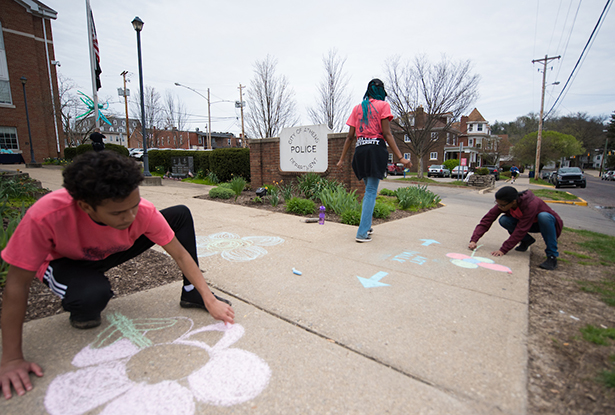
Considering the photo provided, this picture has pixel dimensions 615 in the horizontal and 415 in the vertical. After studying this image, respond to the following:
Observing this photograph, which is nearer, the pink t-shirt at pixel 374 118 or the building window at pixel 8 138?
the pink t-shirt at pixel 374 118

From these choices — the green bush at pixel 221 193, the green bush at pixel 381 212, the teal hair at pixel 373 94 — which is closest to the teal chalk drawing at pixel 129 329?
the teal hair at pixel 373 94

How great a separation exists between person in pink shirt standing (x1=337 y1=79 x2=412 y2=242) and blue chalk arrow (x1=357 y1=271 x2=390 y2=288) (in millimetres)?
1193

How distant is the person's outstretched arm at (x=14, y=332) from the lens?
144 cm

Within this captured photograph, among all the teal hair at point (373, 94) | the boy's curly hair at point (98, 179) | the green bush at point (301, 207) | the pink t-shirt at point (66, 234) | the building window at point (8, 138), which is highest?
the building window at point (8, 138)

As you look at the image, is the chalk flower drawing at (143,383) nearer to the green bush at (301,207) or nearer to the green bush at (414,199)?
the green bush at (301,207)

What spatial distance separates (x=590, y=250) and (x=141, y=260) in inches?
223

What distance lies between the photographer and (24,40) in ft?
86.0

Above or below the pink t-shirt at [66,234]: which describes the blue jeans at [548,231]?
below

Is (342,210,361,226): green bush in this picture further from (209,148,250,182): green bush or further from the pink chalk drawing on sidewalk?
(209,148,250,182): green bush

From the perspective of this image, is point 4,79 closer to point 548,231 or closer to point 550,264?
point 548,231

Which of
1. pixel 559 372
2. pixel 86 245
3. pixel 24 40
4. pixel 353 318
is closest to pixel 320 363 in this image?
pixel 353 318

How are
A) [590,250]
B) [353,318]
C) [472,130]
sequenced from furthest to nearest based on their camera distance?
[472,130] → [590,250] → [353,318]

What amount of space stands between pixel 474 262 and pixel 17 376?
3.82m

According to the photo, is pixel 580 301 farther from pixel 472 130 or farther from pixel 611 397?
pixel 472 130
